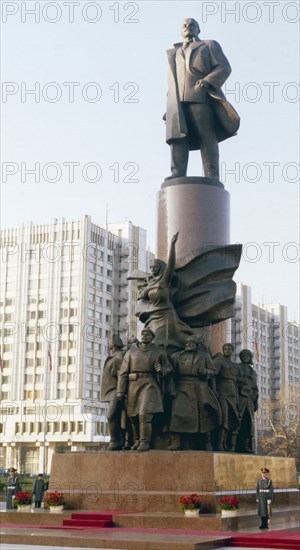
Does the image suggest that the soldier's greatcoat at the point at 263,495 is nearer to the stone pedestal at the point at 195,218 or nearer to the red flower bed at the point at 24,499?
the stone pedestal at the point at 195,218

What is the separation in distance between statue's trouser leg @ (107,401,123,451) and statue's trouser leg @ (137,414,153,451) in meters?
0.77

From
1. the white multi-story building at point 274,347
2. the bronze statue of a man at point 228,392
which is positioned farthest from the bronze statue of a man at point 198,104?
the white multi-story building at point 274,347

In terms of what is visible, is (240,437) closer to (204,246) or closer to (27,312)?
(204,246)

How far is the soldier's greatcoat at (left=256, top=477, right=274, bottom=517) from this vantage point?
42.2ft

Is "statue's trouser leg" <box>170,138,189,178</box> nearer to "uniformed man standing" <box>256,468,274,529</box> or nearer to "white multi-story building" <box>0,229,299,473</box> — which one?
"uniformed man standing" <box>256,468,274,529</box>

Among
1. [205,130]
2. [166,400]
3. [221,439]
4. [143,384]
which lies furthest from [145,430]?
[205,130]

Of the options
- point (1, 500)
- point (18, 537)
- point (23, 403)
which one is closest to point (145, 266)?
point (23, 403)

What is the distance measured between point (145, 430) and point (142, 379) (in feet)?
3.09

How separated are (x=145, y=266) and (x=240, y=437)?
5814 centimetres

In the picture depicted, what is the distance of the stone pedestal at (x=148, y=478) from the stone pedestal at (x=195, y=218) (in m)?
3.21

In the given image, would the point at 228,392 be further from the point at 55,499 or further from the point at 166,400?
the point at 55,499

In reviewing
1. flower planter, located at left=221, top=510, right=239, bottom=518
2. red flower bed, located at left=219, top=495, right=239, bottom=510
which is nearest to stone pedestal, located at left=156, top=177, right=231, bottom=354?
red flower bed, located at left=219, top=495, right=239, bottom=510

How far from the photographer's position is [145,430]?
14.4 metres

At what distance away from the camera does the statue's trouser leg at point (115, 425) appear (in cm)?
1503
